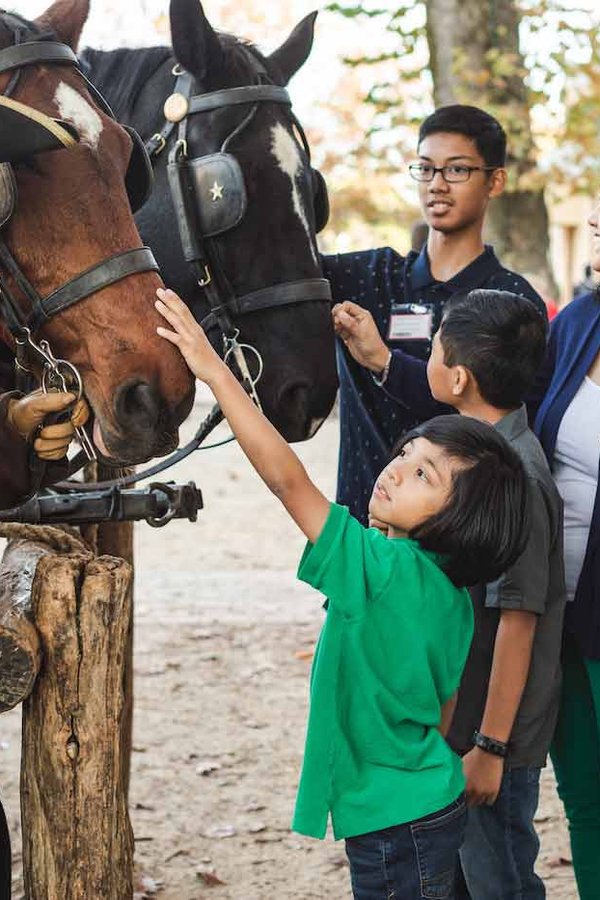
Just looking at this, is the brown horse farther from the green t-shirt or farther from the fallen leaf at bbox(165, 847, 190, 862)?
the fallen leaf at bbox(165, 847, 190, 862)

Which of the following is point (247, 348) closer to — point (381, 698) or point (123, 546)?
point (123, 546)

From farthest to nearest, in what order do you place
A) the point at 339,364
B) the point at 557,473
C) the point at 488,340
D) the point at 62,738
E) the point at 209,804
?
the point at 209,804
the point at 339,364
the point at 557,473
the point at 488,340
the point at 62,738

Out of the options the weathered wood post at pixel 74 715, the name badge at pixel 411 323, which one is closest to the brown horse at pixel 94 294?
the weathered wood post at pixel 74 715

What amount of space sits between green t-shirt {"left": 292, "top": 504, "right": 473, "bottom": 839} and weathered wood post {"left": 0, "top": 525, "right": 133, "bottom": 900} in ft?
1.32

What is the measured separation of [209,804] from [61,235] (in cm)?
269

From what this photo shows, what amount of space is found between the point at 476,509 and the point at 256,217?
152cm

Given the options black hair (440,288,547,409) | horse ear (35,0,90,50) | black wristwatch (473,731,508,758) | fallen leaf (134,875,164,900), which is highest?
horse ear (35,0,90,50)

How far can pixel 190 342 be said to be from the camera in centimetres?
208

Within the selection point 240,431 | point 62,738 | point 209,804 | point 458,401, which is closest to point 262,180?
point 458,401

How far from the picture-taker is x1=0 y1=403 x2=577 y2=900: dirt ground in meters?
3.87

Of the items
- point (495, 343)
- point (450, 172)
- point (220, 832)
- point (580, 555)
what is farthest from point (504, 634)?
point (220, 832)

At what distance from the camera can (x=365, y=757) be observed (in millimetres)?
2078

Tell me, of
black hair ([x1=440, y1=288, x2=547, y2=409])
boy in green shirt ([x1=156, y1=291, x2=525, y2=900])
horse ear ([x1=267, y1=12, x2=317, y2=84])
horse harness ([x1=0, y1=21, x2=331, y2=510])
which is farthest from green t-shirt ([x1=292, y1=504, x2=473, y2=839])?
horse ear ([x1=267, y1=12, x2=317, y2=84])

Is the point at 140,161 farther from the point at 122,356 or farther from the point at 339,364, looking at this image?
the point at 339,364
